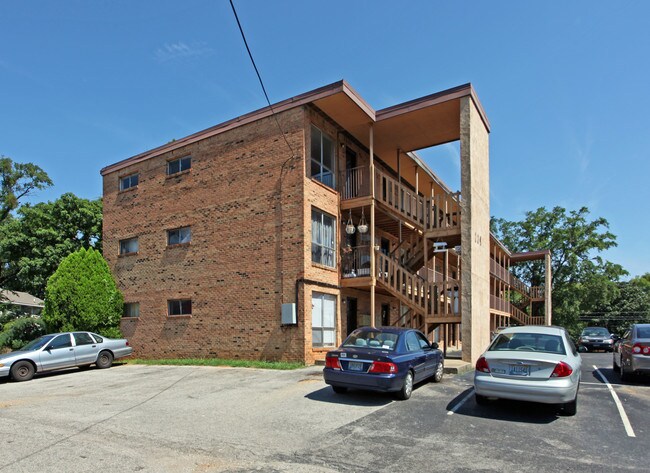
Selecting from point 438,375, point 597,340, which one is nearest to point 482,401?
point 438,375

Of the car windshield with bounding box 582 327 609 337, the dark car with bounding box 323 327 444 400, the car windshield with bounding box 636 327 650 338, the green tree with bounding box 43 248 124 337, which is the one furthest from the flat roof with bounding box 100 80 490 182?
the car windshield with bounding box 582 327 609 337

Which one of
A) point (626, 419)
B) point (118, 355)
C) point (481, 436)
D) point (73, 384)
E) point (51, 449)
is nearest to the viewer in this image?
point (51, 449)

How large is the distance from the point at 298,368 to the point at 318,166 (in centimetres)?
700

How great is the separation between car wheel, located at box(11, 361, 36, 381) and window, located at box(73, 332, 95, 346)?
5.48 ft

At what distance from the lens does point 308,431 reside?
7219 mm

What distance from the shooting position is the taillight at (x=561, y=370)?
25.5 ft

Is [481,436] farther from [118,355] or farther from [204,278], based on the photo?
[118,355]

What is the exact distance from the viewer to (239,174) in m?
17.3

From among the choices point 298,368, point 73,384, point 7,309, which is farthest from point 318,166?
point 7,309

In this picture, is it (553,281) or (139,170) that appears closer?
(139,170)

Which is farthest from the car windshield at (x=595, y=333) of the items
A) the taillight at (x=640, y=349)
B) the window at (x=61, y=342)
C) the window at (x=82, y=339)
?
the window at (x=61, y=342)

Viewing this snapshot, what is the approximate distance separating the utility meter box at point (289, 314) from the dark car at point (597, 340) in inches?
768

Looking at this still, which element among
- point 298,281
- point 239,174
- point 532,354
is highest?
point 239,174

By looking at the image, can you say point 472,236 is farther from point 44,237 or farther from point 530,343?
point 44,237
